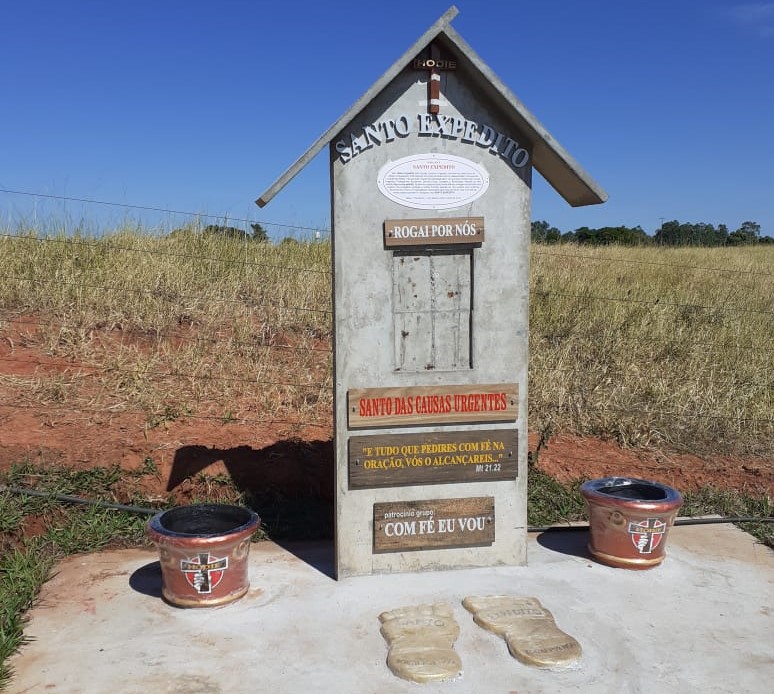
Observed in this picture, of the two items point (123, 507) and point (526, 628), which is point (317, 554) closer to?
point (123, 507)

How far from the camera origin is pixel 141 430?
620 centimetres

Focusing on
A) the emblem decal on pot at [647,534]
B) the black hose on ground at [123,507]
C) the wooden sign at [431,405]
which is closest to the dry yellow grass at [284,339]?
the black hose on ground at [123,507]

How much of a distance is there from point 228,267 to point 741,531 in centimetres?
706

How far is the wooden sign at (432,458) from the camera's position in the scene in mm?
4535

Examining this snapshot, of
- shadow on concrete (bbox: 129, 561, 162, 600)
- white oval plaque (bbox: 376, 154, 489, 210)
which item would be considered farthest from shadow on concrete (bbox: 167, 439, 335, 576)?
white oval plaque (bbox: 376, 154, 489, 210)

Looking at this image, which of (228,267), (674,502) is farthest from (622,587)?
(228,267)

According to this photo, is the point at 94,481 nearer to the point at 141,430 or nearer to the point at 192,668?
the point at 141,430

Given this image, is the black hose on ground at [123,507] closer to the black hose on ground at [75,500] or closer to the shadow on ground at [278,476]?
the black hose on ground at [75,500]

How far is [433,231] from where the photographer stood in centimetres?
443

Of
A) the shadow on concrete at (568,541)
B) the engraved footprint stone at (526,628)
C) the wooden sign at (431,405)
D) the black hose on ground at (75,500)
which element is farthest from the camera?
the black hose on ground at (75,500)

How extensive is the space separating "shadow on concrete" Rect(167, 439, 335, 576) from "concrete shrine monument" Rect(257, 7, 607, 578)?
3.51 feet

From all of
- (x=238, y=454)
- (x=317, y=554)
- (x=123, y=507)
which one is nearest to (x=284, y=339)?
(x=238, y=454)

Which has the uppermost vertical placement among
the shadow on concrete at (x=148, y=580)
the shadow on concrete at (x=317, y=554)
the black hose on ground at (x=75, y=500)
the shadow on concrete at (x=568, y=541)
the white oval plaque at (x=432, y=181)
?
the white oval plaque at (x=432, y=181)

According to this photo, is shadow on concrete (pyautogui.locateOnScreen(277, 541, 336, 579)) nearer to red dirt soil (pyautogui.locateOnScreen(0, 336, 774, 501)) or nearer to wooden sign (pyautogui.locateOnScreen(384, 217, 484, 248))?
red dirt soil (pyautogui.locateOnScreen(0, 336, 774, 501))
